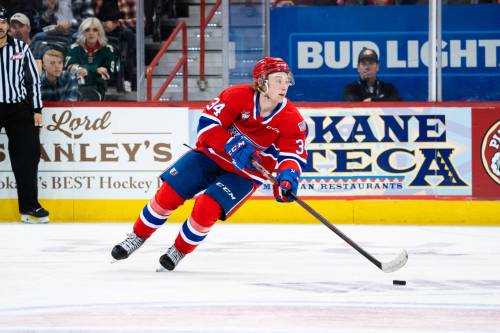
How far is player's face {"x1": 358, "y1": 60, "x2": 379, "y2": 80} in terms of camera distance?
899 centimetres

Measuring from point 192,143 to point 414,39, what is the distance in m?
1.87

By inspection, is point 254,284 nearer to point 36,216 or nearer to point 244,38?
point 36,216

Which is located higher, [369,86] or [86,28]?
[86,28]

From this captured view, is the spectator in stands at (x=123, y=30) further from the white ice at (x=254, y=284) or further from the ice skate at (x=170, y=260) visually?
the ice skate at (x=170, y=260)

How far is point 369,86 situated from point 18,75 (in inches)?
103

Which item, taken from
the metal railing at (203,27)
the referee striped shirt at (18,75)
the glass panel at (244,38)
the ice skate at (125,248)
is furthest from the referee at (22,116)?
the ice skate at (125,248)

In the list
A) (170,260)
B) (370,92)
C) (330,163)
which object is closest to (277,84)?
(170,260)

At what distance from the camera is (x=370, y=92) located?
891 centimetres

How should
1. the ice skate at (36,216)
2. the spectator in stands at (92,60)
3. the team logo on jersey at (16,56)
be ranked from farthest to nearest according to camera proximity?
the spectator in stands at (92,60), the team logo on jersey at (16,56), the ice skate at (36,216)

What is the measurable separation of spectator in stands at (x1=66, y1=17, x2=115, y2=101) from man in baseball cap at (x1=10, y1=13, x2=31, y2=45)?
0.37m

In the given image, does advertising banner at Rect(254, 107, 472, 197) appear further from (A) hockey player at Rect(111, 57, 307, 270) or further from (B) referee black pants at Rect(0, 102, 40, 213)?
(A) hockey player at Rect(111, 57, 307, 270)

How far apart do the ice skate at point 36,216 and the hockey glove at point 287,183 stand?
10.9 ft

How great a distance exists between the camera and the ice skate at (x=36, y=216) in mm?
8562

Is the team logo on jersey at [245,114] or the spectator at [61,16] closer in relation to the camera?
the team logo on jersey at [245,114]
